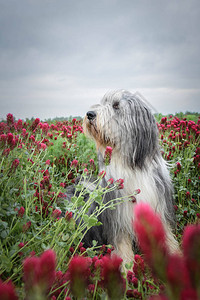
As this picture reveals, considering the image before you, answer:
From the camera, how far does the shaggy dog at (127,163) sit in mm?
2809

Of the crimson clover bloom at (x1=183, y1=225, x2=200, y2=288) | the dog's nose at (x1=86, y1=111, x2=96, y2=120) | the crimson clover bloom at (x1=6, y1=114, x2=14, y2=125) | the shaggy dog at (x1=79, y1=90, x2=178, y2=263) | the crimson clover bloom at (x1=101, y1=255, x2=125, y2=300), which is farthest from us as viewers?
the dog's nose at (x1=86, y1=111, x2=96, y2=120)

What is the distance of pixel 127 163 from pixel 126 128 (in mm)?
420

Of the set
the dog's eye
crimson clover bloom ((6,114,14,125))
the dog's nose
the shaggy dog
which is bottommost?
the shaggy dog

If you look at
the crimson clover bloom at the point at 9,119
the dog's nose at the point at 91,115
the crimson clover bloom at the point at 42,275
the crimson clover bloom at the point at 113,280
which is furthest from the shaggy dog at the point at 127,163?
the crimson clover bloom at the point at 42,275

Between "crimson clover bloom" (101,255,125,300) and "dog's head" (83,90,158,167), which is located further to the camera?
"dog's head" (83,90,158,167)

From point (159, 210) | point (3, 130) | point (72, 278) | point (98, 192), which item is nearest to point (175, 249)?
point (159, 210)

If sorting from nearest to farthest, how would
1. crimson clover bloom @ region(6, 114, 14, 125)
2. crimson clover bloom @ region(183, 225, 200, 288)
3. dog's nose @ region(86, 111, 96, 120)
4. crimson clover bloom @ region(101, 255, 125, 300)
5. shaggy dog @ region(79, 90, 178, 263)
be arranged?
crimson clover bloom @ region(183, 225, 200, 288), crimson clover bloom @ region(101, 255, 125, 300), crimson clover bloom @ region(6, 114, 14, 125), shaggy dog @ region(79, 90, 178, 263), dog's nose @ region(86, 111, 96, 120)

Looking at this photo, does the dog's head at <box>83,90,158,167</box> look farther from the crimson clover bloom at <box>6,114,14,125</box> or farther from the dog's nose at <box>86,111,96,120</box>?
the crimson clover bloom at <box>6,114,14,125</box>

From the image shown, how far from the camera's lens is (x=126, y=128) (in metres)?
2.83

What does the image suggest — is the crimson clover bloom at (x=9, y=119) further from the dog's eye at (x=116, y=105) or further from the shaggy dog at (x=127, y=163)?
the dog's eye at (x=116, y=105)

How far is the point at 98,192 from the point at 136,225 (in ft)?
4.62

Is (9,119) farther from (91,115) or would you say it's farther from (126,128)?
(126,128)

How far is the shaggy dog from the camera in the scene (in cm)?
281

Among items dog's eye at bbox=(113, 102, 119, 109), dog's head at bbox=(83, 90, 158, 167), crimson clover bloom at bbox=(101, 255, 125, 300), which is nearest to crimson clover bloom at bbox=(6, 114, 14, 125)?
dog's head at bbox=(83, 90, 158, 167)
